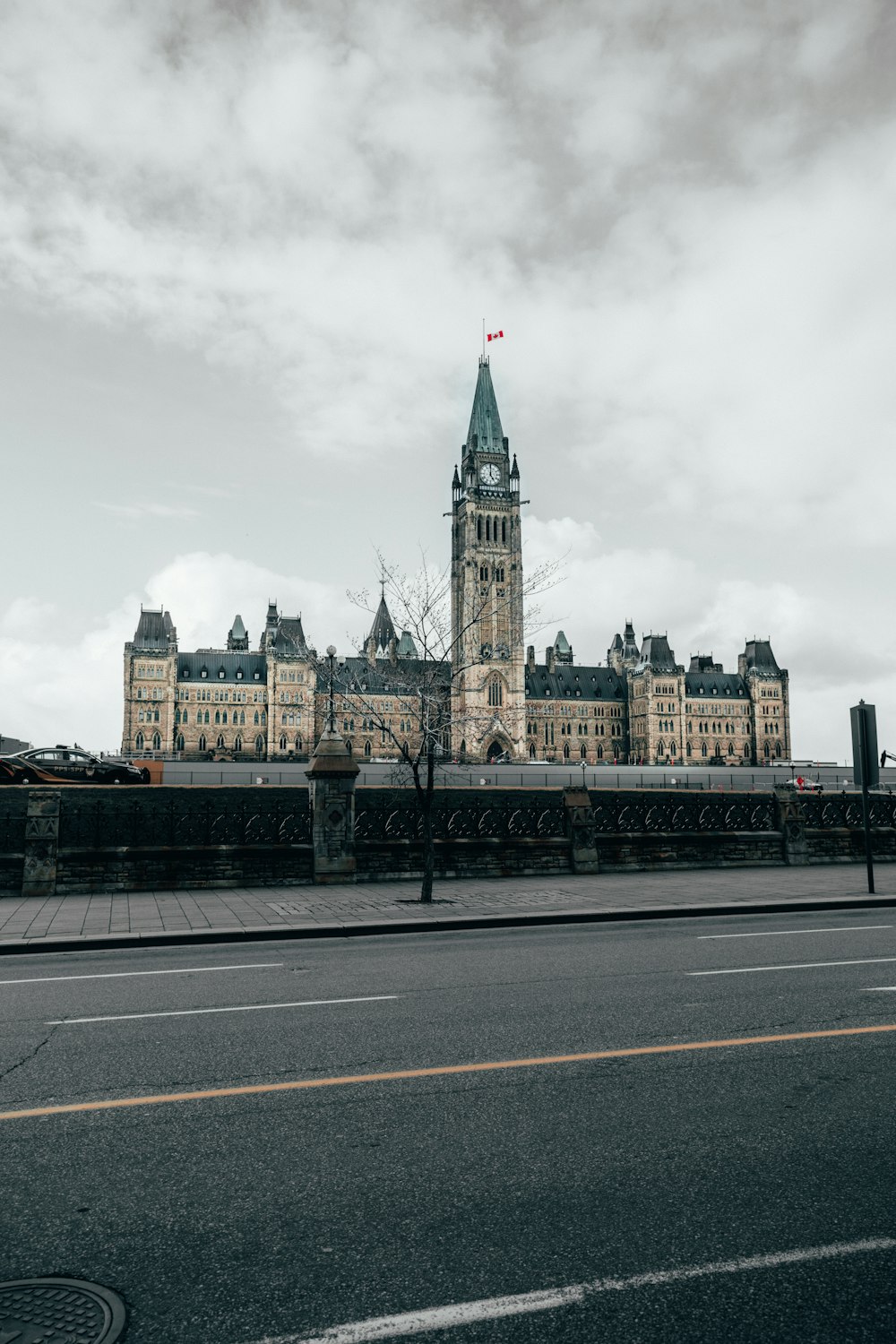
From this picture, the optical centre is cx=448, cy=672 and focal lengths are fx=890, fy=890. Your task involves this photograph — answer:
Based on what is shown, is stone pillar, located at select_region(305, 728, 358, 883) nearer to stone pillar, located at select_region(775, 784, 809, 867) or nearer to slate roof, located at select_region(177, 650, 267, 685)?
stone pillar, located at select_region(775, 784, 809, 867)

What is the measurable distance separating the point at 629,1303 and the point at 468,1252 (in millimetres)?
712

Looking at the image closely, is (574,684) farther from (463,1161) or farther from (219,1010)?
(463,1161)

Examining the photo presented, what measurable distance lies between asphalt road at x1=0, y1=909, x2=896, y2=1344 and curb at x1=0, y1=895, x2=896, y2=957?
3237mm

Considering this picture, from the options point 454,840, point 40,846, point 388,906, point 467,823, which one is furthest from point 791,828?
point 40,846

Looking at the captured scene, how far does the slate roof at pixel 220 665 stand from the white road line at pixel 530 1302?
13409 centimetres

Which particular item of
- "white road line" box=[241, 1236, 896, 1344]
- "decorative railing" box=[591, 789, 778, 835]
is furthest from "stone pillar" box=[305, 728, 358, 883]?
"white road line" box=[241, 1236, 896, 1344]

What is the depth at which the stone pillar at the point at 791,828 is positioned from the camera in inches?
875

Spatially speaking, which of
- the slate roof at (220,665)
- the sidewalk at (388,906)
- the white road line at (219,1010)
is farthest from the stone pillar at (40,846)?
the slate roof at (220,665)

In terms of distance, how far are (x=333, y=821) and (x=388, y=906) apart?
3737 mm

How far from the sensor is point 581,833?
20500 millimetres

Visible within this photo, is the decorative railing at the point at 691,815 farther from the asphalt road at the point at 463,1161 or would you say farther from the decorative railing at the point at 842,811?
the asphalt road at the point at 463,1161

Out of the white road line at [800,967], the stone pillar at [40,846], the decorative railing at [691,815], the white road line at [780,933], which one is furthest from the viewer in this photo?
the decorative railing at [691,815]

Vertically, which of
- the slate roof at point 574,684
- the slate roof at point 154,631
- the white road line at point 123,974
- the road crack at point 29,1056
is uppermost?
the slate roof at point 154,631

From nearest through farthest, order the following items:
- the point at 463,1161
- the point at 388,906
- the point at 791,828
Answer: the point at 463,1161 < the point at 388,906 < the point at 791,828
